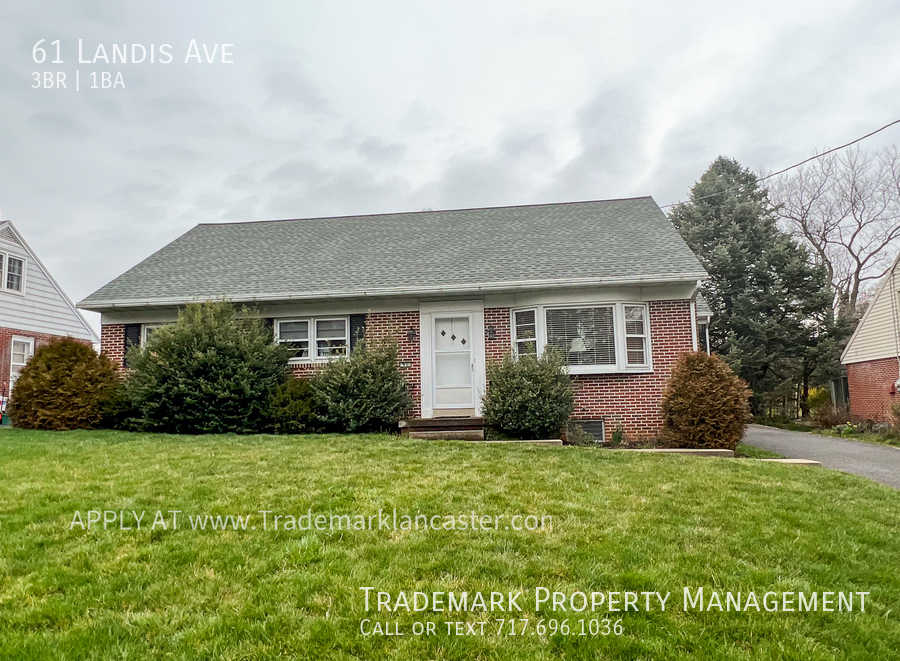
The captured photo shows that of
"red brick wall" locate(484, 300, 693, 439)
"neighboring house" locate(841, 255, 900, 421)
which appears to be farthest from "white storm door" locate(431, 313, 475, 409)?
"neighboring house" locate(841, 255, 900, 421)

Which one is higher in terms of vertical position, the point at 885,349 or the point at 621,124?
the point at 621,124

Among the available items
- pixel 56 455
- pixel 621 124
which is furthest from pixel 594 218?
pixel 56 455

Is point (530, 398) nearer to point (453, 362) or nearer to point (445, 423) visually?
point (445, 423)

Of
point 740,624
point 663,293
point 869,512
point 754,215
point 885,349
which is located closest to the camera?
point 740,624

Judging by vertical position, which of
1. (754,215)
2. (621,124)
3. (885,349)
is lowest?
Answer: (885,349)

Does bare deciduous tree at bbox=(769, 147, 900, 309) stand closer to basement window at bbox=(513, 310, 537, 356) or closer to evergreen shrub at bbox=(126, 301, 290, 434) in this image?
basement window at bbox=(513, 310, 537, 356)

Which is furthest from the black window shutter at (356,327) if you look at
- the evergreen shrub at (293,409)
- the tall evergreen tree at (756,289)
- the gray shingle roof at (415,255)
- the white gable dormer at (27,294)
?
the tall evergreen tree at (756,289)

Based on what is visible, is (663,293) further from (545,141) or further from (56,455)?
(545,141)

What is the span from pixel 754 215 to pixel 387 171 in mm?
16829

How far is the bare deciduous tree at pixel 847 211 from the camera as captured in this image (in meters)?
25.1

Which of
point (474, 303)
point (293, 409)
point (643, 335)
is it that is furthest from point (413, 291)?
point (643, 335)

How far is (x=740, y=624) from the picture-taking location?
280 cm

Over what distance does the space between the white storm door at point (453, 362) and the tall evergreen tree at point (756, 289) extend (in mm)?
14471

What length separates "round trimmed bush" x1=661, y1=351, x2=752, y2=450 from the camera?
9.20 m
